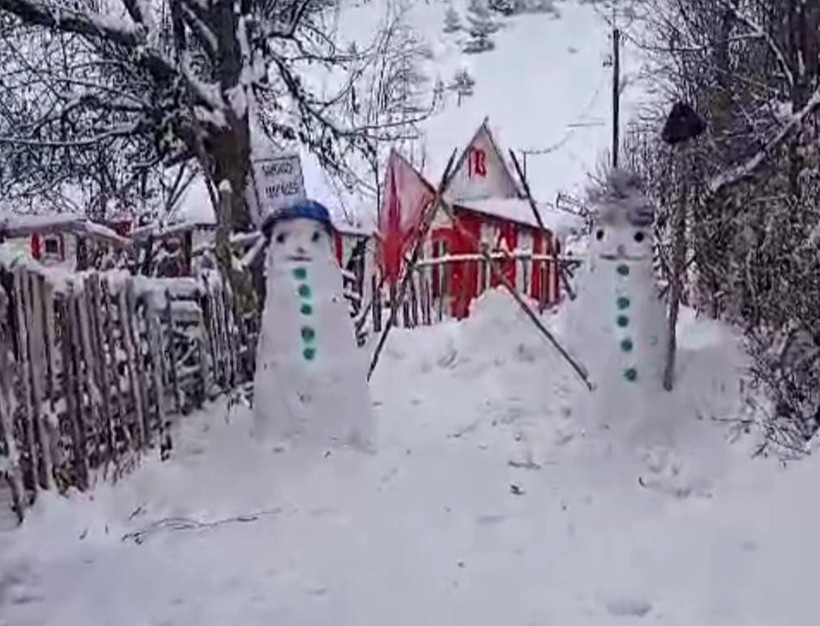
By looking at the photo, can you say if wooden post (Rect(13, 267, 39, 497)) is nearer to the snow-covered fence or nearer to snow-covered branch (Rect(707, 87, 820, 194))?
the snow-covered fence

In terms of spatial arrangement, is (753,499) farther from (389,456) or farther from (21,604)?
(21,604)

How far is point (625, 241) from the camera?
23.6ft

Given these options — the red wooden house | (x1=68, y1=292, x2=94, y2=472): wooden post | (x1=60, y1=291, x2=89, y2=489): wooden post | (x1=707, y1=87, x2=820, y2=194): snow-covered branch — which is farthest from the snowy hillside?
(x1=60, y1=291, x2=89, y2=489): wooden post

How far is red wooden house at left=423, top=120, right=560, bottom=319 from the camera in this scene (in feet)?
54.4

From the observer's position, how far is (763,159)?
311 inches

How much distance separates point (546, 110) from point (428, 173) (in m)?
8.89

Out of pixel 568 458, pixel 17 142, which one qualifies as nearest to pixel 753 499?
pixel 568 458

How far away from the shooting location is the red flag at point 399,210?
532 inches

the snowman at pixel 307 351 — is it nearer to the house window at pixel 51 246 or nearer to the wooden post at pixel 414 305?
the house window at pixel 51 246

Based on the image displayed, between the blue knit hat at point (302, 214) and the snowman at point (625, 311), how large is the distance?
169cm

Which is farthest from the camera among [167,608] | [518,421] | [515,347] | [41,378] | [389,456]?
[515,347]

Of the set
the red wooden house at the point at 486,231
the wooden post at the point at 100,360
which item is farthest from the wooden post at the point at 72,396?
the red wooden house at the point at 486,231

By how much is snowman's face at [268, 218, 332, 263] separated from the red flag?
21.0 feet

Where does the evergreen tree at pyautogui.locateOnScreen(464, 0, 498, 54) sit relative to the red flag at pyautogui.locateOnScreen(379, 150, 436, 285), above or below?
above
